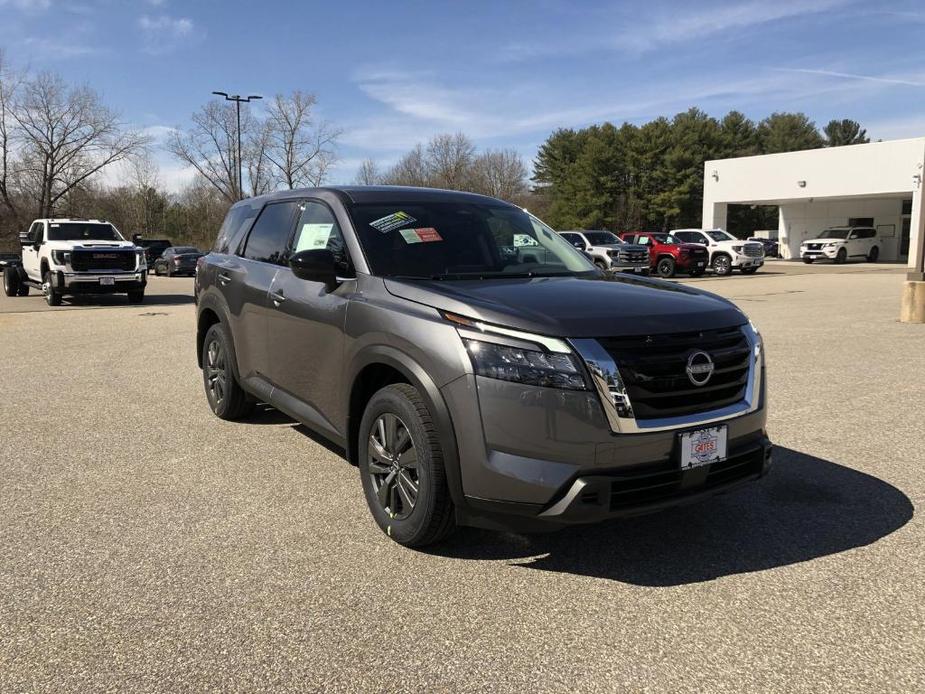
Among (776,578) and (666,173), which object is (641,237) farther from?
(666,173)

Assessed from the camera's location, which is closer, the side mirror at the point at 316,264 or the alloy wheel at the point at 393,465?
the alloy wheel at the point at 393,465

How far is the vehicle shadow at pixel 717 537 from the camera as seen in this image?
136 inches

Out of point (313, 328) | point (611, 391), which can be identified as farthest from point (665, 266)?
point (611, 391)

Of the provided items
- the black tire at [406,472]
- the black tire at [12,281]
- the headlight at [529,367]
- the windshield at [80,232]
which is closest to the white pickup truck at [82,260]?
the windshield at [80,232]

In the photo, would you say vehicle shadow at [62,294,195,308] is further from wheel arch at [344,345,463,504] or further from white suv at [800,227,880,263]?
white suv at [800,227,880,263]

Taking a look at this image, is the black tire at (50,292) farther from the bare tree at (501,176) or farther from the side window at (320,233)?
the bare tree at (501,176)

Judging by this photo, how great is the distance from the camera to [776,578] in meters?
3.32

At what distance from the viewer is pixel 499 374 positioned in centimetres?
304

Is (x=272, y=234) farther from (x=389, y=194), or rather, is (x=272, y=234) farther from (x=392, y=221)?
(x=392, y=221)

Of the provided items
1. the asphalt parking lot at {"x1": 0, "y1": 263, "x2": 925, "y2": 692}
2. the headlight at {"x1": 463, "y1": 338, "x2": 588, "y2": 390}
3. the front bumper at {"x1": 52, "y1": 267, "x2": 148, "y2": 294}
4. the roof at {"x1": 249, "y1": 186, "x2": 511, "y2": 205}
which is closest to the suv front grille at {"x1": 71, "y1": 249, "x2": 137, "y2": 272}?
the front bumper at {"x1": 52, "y1": 267, "x2": 148, "y2": 294}

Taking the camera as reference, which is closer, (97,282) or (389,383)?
(389,383)

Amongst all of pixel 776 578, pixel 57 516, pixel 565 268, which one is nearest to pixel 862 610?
pixel 776 578

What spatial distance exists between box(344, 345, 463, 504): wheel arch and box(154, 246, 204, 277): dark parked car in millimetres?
33218

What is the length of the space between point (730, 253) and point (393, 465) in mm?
30786
